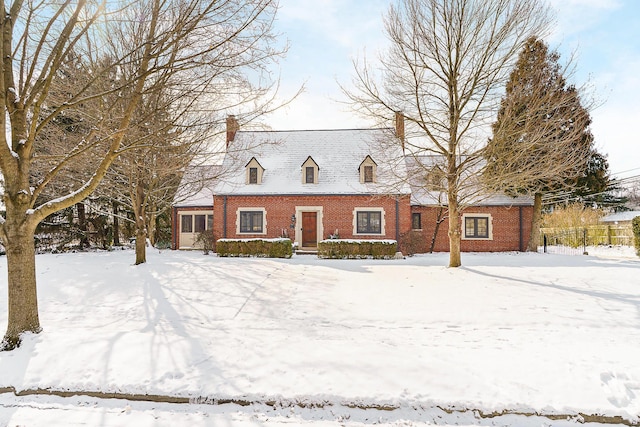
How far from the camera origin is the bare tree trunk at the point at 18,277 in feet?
17.8

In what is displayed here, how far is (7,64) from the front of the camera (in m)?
5.50

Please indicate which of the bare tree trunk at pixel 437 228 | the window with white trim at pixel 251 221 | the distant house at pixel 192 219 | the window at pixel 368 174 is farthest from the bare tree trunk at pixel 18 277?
the bare tree trunk at pixel 437 228

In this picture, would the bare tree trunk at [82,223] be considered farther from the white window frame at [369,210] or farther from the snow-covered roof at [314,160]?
the white window frame at [369,210]

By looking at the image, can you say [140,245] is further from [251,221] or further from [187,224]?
[187,224]

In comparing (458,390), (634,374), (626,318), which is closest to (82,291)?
(458,390)

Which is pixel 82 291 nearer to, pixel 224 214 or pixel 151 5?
pixel 151 5

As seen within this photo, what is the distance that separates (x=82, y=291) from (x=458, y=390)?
9.23 m

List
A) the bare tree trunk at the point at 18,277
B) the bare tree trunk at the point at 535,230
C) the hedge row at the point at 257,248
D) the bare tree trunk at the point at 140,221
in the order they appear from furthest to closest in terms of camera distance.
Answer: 1. the bare tree trunk at the point at 535,230
2. the hedge row at the point at 257,248
3. the bare tree trunk at the point at 140,221
4. the bare tree trunk at the point at 18,277

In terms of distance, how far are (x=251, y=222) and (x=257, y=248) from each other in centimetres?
419

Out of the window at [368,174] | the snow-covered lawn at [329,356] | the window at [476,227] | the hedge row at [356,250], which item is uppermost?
the window at [368,174]

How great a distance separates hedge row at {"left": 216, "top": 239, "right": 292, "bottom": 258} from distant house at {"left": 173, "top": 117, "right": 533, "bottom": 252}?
3404mm

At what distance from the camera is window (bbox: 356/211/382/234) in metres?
20.8

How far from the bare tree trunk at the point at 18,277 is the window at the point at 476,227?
71.0 feet

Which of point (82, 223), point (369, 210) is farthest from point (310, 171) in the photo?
point (82, 223)
